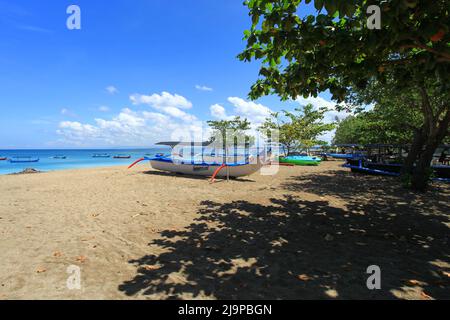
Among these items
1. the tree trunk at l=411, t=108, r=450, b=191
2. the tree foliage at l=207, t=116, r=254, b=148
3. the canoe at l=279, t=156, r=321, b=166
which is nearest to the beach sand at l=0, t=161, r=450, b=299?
the tree trunk at l=411, t=108, r=450, b=191

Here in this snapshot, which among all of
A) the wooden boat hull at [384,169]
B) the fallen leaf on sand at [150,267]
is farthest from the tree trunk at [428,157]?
the fallen leaf on sand at [150,267]

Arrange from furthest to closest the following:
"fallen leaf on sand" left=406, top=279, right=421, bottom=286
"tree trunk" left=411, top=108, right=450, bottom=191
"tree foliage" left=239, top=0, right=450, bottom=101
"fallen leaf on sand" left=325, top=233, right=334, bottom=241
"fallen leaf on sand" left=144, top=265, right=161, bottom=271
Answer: "tree trunk" left=411, top=108, right=450, bottom=191
"fallen leaf on sand" left=325, top=233, right=334, bottom=241
"fallen leaf on sand" left=144, top=265, right=161, bottom=271
"fallen leaf on sand" left=406, top=279, right=421, bottom=286
"tree foliage" left=239, top=0, right=450, bottom=101

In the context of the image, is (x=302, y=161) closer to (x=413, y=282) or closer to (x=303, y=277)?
(x=413, y=282)

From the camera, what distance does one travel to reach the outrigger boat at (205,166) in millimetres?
15062

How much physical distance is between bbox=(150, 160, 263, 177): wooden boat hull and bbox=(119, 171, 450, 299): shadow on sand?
687 centimetres

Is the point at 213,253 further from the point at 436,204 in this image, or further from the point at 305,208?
the point at 436,204

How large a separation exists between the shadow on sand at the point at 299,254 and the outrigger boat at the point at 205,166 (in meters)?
6.83

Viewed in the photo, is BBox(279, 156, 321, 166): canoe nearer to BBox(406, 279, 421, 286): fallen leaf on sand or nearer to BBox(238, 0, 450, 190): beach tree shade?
BBox(238, 0, 450, 190): beach tree shade

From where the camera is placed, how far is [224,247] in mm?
5094

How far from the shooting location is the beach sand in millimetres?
3580

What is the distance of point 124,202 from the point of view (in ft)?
29.4
